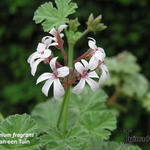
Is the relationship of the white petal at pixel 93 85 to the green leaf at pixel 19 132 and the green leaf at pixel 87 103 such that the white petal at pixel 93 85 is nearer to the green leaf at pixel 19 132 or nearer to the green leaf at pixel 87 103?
the green leaf at pixel 19 132

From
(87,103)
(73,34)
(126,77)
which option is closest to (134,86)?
(126,77)

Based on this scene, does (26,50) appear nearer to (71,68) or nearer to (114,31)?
(114,31)

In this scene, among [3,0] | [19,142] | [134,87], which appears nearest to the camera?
Answer: [19,142]

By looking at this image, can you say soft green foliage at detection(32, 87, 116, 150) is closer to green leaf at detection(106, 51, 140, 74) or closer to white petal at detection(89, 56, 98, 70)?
white petal at detection(89, 56, 98, 70)

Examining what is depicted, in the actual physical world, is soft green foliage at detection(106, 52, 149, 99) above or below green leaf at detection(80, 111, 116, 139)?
above

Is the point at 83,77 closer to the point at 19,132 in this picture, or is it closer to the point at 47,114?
the point at 19,132

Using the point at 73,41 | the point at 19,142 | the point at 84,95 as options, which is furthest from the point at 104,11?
the point at 19,142

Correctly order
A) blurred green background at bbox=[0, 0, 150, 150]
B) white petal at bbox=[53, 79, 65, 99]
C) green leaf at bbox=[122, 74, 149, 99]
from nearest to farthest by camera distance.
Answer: white petal at bbox=[53, 79, 65, 99] < green leaf at bbox=[122, 74, 149, 99] < blurred green background at bbox=[0, 0, 150, 150]

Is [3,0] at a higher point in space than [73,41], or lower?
higher

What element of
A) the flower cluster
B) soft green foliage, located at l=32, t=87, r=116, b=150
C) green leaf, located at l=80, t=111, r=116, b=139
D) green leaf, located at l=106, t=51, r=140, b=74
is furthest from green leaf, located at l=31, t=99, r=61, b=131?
green leaf, located at l=106, t=51, r=140, b=74
